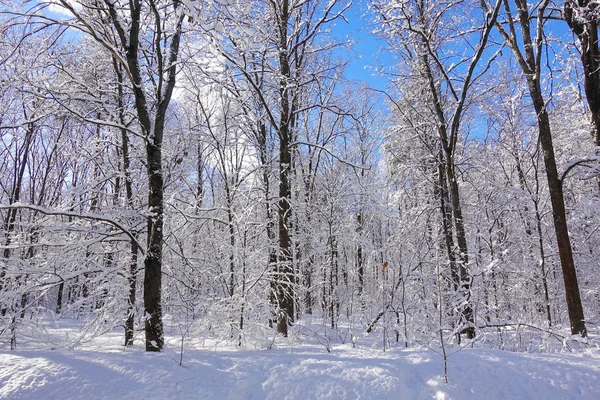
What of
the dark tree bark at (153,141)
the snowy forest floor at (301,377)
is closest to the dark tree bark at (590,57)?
the snowy forest floor at (301,377)

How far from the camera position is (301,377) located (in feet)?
10.4

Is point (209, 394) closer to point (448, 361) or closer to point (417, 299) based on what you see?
point (448, 361)

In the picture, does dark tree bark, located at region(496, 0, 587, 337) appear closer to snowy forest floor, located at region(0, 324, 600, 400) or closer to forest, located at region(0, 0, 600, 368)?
forest, located at region(0, 0, 600, 368)

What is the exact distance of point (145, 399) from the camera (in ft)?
9.25

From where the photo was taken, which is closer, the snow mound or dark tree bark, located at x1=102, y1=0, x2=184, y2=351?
the snow mound

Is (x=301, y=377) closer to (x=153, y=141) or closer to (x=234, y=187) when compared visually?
(x=153, y=141)

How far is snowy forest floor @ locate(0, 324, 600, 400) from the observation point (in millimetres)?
2896

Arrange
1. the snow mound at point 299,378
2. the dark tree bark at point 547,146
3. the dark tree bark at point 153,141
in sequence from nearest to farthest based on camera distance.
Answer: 1. the snow mound at point 299,378
2. the dark tree bark at point 153,141
3. the dark tree bark at point 547,146

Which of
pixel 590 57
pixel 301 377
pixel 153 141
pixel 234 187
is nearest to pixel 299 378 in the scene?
pixel 301 377

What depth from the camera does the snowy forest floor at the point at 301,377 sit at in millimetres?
2896

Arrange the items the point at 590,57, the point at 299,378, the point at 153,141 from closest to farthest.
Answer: the point at 299,378
the point at 153,141
the point at 590,57

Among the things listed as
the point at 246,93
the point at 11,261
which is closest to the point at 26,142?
the point at 246,93

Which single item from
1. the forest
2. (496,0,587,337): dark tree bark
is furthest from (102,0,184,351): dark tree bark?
(496,0,587,337): dark tree bark

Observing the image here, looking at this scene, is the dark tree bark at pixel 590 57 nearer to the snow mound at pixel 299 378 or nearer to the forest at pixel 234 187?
the forest at pixel 234 187
